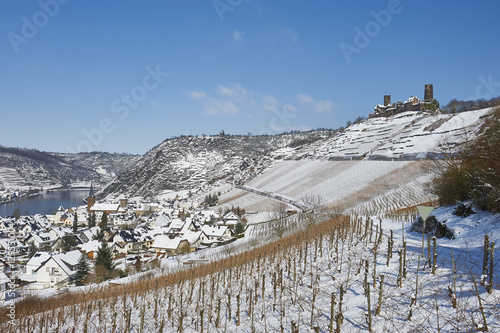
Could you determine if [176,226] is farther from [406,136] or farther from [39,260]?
[406,136]

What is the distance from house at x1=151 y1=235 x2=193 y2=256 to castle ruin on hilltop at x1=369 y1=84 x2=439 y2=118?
131216 millimetres

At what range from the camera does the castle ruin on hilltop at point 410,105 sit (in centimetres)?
13838

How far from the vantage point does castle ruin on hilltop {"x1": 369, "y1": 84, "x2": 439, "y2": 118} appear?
454ft

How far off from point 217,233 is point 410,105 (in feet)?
434

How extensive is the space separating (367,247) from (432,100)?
15887 cm

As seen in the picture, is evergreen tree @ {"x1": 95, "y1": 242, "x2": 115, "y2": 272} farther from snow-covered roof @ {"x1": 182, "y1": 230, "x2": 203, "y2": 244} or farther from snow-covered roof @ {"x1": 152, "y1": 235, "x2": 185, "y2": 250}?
snow-covered roof @ {"x1": 182, "y1": 230, "x2": 203, "y2": 244}

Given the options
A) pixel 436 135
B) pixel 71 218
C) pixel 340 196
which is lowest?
pixel 71 218

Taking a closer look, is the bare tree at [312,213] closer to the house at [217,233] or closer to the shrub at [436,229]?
the shrub at [436,229]

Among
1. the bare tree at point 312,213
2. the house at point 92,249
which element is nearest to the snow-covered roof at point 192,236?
the house at point 92,249

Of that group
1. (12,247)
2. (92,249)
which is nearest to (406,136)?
(92,249)

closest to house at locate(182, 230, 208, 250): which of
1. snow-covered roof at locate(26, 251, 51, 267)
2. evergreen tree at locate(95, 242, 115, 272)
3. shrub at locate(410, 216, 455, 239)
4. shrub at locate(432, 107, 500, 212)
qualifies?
evergreen tree at locate(95, 242, 115, 272)

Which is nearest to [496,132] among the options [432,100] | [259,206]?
[259,206]

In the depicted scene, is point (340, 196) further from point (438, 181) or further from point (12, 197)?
point (12, 197)

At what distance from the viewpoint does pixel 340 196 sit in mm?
65062
